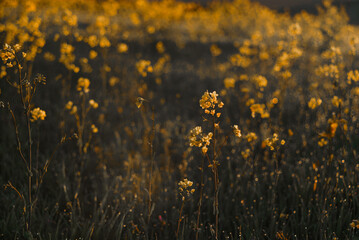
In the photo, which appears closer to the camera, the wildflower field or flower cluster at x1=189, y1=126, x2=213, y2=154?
flower cluster at x1=189, y1=126, x2=213, y2=154

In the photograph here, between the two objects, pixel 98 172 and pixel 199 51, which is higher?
pixel 199 51

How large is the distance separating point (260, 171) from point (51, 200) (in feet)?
6.22

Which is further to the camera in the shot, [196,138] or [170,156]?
[170,156]

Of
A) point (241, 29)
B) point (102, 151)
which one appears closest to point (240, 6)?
point (241, 29)

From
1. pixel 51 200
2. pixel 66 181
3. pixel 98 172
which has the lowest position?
pixel 51 200

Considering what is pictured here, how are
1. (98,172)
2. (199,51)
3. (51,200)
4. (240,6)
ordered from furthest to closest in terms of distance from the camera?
(240,6), (199,51), (98,172), (51,200)

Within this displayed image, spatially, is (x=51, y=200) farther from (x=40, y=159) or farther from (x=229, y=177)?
(x=229, y=177)

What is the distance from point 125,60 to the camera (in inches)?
290

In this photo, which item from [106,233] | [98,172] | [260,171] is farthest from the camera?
[98,172]

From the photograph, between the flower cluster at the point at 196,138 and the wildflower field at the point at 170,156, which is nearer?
the flower cluster at the point at 196,138

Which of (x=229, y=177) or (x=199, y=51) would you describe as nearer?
(x=229, y=177)

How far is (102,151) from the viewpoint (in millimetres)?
3234

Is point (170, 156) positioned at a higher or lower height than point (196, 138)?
higher

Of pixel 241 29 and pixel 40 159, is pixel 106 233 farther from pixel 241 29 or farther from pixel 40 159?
pixel 241 29
